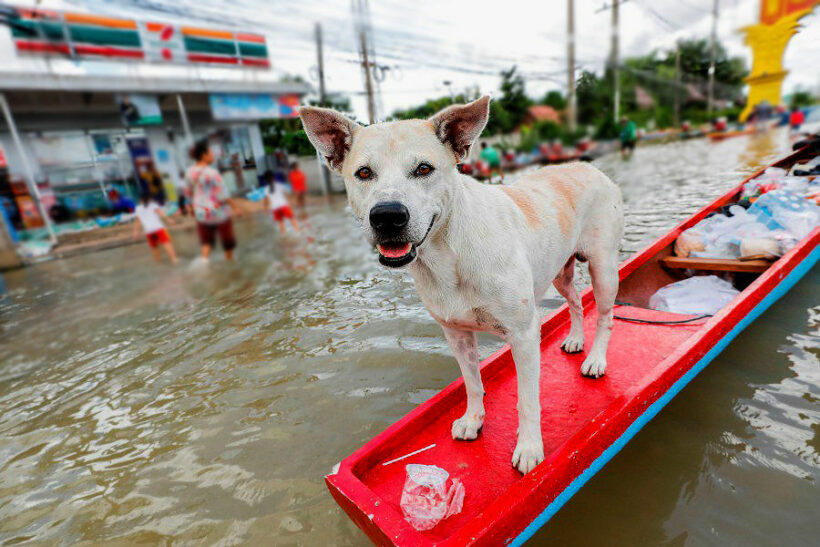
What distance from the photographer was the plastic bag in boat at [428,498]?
1.75 meters

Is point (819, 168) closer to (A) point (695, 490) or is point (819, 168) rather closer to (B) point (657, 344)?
(B) point (657, 344)

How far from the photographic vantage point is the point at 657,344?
2.94 metres

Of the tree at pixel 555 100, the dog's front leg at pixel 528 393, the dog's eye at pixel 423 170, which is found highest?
the tree at pixel 555 100

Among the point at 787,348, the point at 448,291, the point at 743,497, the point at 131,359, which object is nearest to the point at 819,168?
the point at 787,348

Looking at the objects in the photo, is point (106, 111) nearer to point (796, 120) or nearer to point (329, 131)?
point (329, 131)

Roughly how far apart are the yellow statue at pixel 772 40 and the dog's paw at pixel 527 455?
29.4 meters

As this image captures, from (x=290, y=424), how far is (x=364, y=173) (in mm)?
2184

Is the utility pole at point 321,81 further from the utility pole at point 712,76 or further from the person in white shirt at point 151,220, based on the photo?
the utility pole at point 712,76

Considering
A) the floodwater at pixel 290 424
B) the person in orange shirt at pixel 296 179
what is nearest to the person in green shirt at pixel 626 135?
the floodwater at pixel 290 424

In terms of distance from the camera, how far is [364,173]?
5.66 ft

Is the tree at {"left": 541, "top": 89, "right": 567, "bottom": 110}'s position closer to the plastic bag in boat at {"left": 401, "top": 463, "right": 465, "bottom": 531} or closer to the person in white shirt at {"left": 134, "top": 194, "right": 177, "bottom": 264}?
the person in white shirt at {"left": 134, "top": 194, "right": 177, "bottom": 264}

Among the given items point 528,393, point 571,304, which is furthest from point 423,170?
point 571,304

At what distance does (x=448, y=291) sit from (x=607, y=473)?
1.46m

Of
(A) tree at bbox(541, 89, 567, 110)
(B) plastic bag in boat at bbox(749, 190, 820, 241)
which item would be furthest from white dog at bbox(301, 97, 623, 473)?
(A) tree at bbox(541, 89, 567, 110)
